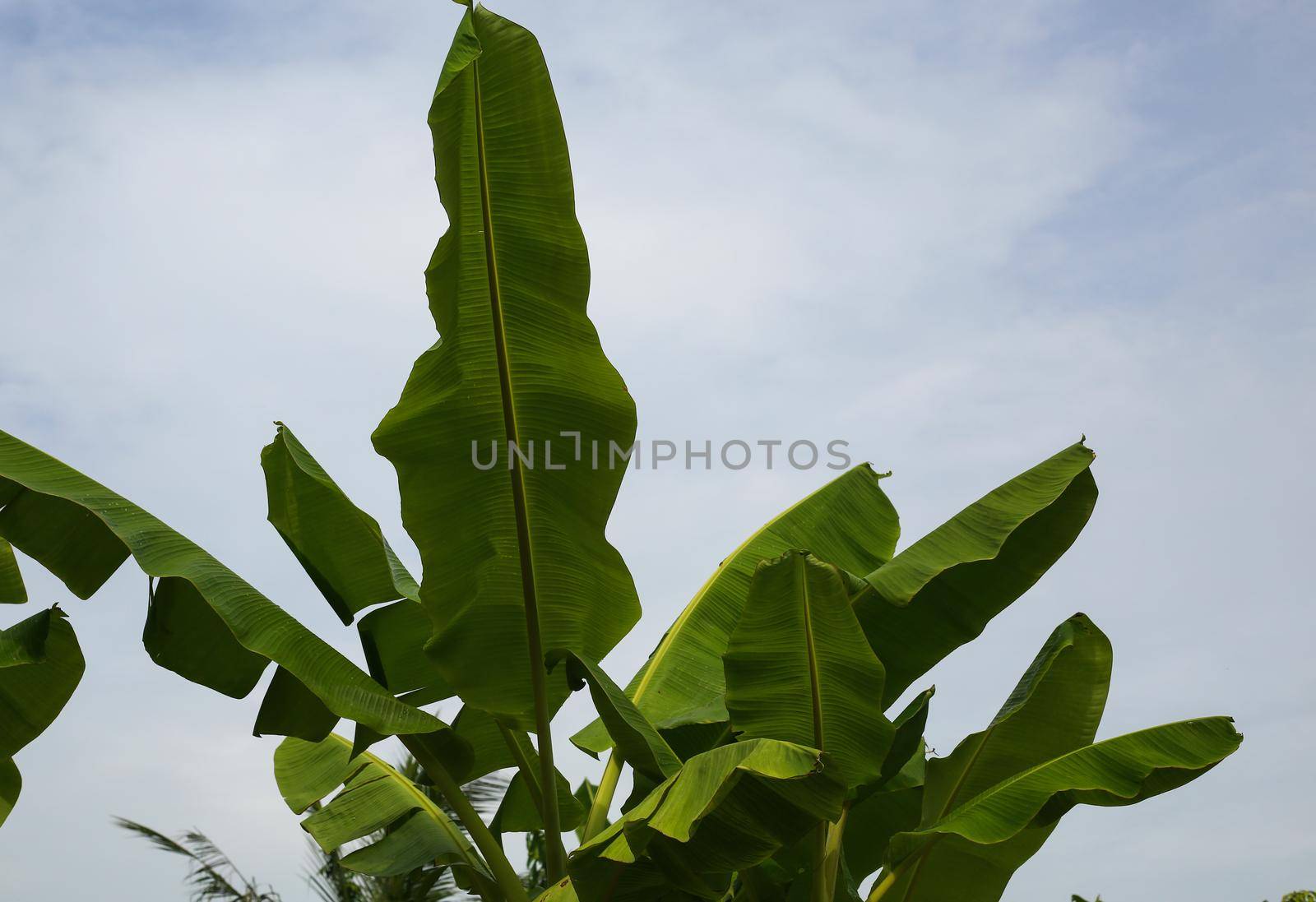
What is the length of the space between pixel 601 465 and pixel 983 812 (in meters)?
1.59

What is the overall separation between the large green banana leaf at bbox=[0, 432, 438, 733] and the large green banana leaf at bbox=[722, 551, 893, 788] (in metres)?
0.99

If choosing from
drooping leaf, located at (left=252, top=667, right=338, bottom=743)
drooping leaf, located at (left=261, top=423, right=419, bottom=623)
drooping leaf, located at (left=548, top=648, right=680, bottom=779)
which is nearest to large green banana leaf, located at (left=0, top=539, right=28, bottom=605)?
drooping leaf, located at (left=261, top=423, right=419, bottom=623)

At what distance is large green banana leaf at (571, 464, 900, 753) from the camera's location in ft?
14.6

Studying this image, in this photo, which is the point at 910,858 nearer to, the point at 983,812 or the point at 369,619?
the point at 983,812

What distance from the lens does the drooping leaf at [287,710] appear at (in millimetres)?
3615

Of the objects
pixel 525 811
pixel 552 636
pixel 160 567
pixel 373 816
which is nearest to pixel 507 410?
pixel 552 636

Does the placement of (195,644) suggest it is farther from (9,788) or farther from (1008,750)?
(1008,750)

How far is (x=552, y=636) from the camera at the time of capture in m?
3.71

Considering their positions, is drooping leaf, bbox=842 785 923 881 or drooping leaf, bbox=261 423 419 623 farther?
drooping leaf, bbox=842 785 923 881

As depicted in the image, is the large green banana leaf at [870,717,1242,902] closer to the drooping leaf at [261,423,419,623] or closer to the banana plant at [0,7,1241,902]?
the banana plant at [0,7,1241,902]

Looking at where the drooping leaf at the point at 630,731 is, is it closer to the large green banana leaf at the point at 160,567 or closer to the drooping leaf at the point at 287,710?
the large green banana leaf at the point at 160,567

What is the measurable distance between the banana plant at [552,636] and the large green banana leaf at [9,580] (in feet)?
1.78

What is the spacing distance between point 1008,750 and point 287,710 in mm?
2578

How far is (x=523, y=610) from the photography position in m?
3.67
